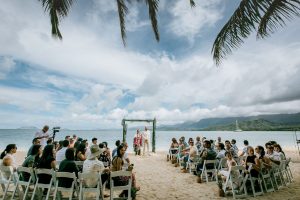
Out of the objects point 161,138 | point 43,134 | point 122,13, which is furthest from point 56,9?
point 161,138

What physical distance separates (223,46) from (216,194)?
372 cm

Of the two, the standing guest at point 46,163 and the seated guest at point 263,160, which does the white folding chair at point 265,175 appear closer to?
the seated guest at point 263,160

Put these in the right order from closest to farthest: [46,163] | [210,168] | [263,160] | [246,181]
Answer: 1. [46,163]
2. [246,181]
3. [263,160]
4. [210,168]

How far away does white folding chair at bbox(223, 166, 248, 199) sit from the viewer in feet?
19.2

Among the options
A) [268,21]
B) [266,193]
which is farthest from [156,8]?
[266,193]

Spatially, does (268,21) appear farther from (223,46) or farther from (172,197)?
(172,197)

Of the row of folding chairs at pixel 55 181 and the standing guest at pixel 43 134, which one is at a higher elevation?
the standing guest at pixel 43 134

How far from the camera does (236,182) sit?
622cm

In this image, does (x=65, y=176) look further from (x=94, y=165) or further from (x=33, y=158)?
(x=33, y=158)

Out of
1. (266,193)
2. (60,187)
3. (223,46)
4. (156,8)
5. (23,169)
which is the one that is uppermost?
(156,8)

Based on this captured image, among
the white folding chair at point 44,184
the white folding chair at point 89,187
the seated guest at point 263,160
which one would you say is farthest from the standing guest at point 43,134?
the seated guest at point 263,160

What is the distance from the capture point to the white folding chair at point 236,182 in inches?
231

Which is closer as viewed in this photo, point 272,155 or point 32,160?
point 32,160

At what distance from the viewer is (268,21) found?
399 cm
